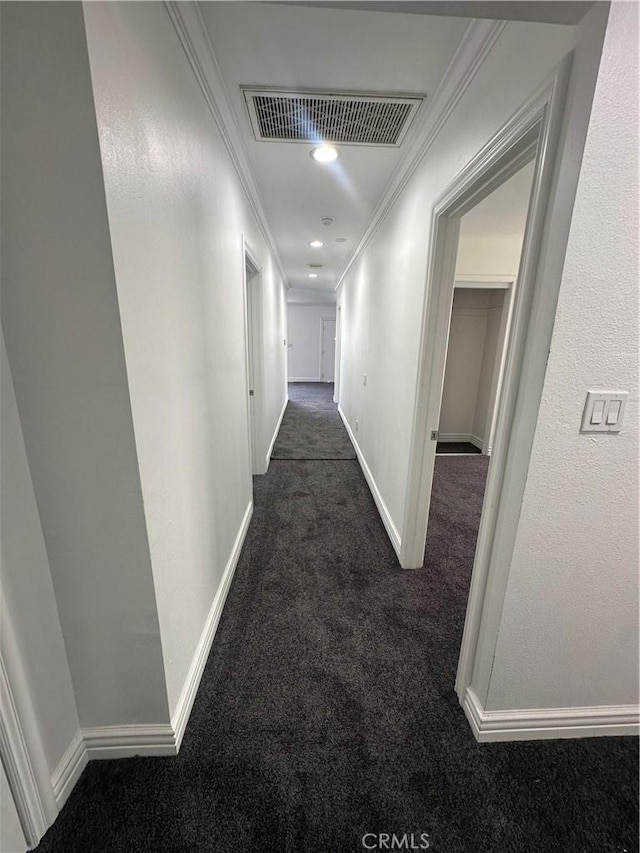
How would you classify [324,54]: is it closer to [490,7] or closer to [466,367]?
[490,7]

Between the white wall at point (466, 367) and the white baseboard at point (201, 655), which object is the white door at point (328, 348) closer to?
the white wall at point (466, 367)

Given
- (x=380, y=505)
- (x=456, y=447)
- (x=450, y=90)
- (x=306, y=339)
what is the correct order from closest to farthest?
(x=450, y=90), (x=380, y=505), (x=456, y=447), (x=306, y=339)

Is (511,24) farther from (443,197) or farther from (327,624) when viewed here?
(327,624)

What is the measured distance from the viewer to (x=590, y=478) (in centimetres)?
98

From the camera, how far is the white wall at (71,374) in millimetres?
693

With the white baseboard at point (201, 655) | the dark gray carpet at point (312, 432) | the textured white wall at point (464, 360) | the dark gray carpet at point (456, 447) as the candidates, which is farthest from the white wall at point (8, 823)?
the textured white wall at point (464, 360)

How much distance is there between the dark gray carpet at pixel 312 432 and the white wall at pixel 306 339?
1991 millimetres

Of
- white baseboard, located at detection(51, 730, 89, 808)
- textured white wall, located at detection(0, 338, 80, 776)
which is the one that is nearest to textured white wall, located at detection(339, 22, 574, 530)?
textured white wall, located at detection(0, 338, 80, 776)

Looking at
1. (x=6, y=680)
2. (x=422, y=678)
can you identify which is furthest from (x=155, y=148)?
(x=422, y=678)

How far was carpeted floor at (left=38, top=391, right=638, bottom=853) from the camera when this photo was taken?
0.96 metres

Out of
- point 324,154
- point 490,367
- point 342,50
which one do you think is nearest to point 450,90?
point 342,50

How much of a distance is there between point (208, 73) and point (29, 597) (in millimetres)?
1925

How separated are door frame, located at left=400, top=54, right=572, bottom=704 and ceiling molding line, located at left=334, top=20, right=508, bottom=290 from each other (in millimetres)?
312

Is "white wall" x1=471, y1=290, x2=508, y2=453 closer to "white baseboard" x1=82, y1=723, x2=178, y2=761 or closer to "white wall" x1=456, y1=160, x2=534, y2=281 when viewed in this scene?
"white wall" x1=456, y1=160, x2=534, y2=281
